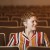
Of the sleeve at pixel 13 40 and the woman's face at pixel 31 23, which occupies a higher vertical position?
the woman's face at pixel 31 23

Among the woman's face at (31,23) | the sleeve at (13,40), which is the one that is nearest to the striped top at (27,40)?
the sleeve at (13,40)

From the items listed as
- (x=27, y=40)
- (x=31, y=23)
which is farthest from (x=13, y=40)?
(x=31, y=23)

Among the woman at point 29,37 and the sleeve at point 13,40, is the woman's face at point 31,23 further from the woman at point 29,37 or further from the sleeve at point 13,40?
the sleeve at point 13,40

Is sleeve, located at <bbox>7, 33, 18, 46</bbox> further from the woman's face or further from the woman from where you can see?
the woman's face

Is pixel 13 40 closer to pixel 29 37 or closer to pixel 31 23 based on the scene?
pixel 29 37

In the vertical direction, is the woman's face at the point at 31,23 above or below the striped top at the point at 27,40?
above

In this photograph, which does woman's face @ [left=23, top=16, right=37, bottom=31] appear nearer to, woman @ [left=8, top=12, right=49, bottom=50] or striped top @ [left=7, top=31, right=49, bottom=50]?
woman @ [left=8, top=12, right=49, bottom=50]

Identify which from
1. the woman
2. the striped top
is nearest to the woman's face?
the woman

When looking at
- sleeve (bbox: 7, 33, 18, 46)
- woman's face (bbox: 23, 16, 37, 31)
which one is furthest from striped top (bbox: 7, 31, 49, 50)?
woman's face (bbox: 23, 16, 37, 31)

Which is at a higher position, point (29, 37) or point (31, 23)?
point (31, 23)

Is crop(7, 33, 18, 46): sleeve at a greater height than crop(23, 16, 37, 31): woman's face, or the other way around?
crop(23, 16, 37, 31): woman's face

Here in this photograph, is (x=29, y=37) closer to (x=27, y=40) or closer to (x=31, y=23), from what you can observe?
(x=27, y=40)

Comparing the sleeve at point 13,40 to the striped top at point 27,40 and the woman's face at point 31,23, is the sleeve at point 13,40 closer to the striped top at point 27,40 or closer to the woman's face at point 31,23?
the striped top at point 27,40

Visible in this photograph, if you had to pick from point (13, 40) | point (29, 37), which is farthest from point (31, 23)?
point (13, 40)
